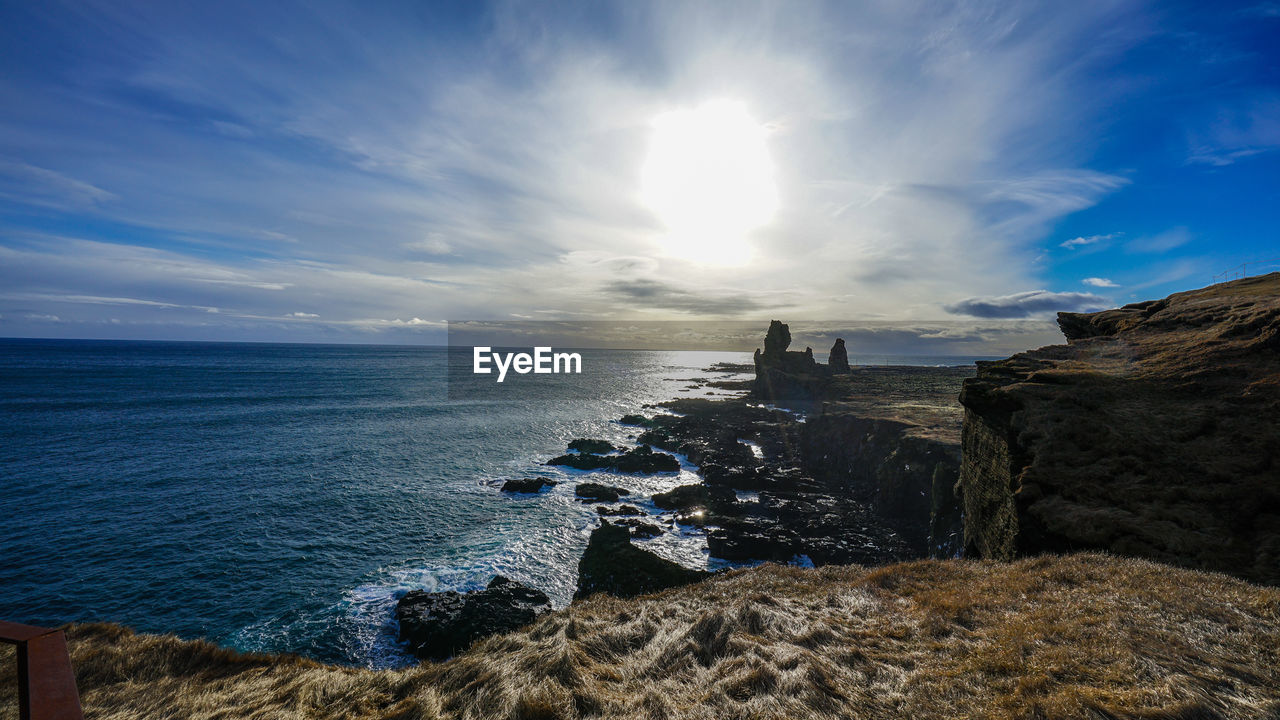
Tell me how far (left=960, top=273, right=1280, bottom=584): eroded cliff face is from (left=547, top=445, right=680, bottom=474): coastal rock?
28720mm

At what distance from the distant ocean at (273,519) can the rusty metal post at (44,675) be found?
59.6ft

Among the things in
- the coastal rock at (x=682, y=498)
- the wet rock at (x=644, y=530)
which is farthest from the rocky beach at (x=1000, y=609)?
the coastal rock at (x=682, y=498)

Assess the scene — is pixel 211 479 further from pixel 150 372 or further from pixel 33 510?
pixel 150 372

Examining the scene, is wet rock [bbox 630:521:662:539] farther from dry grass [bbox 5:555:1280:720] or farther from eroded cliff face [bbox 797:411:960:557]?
dry grass [bbox 5:555:1280:720]

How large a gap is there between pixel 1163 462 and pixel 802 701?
13.9 m

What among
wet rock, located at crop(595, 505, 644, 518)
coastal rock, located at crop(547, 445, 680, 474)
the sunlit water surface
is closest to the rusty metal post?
the sunlit water surface

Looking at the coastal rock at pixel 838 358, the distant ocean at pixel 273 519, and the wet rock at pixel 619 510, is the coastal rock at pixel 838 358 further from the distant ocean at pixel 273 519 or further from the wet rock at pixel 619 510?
the wet rock at pixel 619 510

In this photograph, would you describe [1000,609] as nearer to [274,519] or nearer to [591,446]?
[274,519]

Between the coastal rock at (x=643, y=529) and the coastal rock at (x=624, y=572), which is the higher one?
the coastal rock at (x=624, y=572)

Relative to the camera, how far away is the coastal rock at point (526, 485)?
3816 centimetres

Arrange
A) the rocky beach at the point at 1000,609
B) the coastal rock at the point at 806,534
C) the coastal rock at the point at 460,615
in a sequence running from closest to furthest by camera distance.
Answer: the rocky beach at the point at 1000,609
the coastal rock at the point at 460,615
the coastal rock at the point at 806,534

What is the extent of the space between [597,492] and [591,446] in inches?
592

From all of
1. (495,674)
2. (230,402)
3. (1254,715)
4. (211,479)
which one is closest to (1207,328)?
(1254,715)

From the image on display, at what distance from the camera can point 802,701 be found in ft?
24.8
